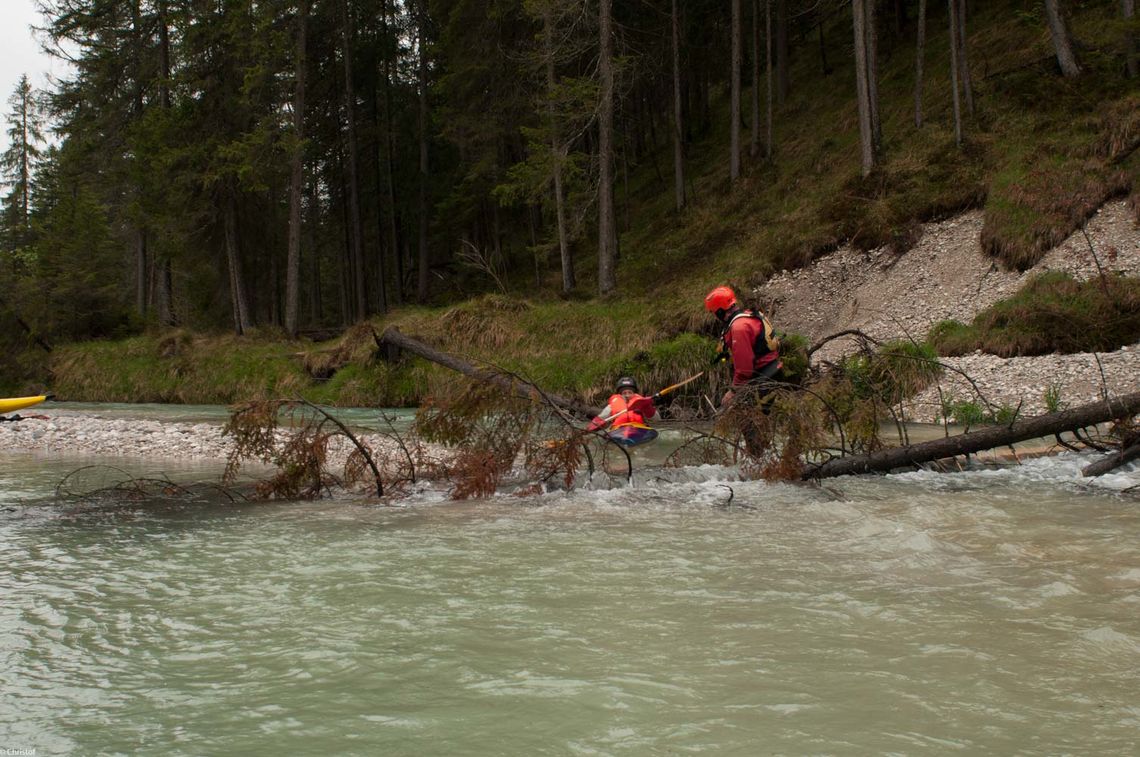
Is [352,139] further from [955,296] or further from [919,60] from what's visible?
[955,296]

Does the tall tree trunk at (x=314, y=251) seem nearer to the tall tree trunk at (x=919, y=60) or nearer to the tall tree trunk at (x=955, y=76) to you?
the tall tree trunk at (x=919, y=60)

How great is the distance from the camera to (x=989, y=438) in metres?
8.55

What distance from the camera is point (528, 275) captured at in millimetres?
39656

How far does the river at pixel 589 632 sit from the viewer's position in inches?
130

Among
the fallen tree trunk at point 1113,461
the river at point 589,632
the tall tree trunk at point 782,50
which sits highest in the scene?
the tall tree trunk at point 782,50

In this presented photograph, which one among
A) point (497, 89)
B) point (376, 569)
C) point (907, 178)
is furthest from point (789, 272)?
point (376, 569)

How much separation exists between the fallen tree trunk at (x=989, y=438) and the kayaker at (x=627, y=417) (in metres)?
2.33

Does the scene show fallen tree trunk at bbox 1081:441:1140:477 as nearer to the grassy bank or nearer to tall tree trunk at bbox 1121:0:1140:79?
the grassy bank

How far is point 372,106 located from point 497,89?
8.51m

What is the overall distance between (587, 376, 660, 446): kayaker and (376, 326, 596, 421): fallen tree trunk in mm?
691

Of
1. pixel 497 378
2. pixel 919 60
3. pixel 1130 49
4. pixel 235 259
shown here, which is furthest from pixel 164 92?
pixel 1130 49

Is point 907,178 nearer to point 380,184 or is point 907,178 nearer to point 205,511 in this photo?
point 205,511

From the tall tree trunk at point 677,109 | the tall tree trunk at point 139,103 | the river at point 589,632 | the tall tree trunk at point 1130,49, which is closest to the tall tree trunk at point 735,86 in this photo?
the tall tree trunk at point 677,109

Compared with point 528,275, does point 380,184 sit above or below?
above
